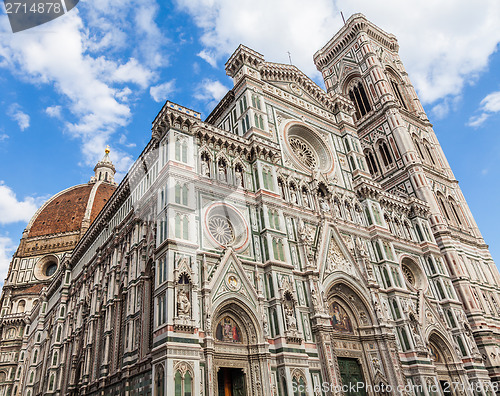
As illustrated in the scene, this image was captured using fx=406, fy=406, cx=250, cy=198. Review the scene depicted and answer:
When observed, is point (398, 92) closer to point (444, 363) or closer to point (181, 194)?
point (444, 363)

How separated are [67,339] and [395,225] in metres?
25.8

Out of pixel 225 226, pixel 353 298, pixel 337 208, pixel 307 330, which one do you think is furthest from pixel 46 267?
pixel 307 330

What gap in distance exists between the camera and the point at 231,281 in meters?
19.3

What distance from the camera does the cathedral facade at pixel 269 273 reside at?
1812cm

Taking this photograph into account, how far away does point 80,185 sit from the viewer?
8038cm

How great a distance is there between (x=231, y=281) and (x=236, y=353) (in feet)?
10.5

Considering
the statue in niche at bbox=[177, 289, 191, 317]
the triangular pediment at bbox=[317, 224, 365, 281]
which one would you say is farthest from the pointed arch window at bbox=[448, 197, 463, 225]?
the statue in niche at bbox=[177, 289, 191, 317]

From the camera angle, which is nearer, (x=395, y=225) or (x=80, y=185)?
(x=395, y=225)

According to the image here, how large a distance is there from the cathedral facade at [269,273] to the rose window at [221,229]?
78mm

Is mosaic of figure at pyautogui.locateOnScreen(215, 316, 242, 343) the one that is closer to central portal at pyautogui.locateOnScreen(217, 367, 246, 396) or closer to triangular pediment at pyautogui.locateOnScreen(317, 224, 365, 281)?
central portal at pyautogui.locateOnScreen(217, 367, 246, 396)

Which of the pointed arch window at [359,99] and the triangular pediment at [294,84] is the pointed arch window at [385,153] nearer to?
the pointed arch window at [359,99]

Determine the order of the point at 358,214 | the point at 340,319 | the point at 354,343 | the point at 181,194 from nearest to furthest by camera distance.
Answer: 1. the point at 181,194
2. the point at 354,343
3. the point at 340,319
4. the point at 358,214

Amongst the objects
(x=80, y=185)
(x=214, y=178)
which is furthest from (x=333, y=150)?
(x=80, y=185)

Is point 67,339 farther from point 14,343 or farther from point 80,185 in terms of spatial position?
point 80,185
